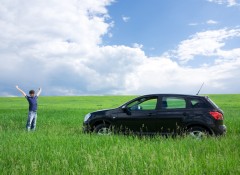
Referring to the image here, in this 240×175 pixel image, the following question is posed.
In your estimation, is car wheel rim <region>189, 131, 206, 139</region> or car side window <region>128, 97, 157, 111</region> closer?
car wheel rim <region>189, 131, 206, 139</region>

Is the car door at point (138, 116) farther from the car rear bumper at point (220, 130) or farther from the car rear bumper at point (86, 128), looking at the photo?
the car rear bumper at point (220, 130)

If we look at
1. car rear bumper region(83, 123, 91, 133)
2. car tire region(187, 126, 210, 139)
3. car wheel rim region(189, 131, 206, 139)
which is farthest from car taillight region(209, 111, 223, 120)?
car rear bumper region(83, 123, 91, 133)

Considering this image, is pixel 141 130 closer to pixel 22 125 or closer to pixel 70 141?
pixel 70 141

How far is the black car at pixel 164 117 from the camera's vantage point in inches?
487

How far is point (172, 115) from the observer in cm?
1267

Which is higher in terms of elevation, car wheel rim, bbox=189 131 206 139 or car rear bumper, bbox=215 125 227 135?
car rear bumper, bbox=215 125 227 135

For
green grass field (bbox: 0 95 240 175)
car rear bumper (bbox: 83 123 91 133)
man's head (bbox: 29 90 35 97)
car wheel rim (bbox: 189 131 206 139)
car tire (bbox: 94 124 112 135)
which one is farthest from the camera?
man's head (bbox: 29 90 35 97)

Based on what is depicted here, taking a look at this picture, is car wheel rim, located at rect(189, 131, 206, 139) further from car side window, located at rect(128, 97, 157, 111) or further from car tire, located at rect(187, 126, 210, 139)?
car side window, located at rect(128, 97, 157, 111)

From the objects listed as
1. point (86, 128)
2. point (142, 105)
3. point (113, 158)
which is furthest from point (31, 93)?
point (113, 158)

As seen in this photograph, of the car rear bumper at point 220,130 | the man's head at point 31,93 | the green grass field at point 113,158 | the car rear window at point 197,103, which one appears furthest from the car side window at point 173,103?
the man's head at point 31,93

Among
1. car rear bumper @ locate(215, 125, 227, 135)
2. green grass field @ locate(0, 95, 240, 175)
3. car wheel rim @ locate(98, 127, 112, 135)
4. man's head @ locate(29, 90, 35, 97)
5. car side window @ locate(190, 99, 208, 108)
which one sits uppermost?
man's head @ locate(29, 90, 35, 97)

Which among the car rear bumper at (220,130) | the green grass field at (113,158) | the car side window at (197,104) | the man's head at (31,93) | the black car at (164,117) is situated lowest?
the green grass field at (113,158)

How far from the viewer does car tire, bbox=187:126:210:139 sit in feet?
39.9

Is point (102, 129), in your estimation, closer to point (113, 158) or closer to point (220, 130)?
point (220, 130)
